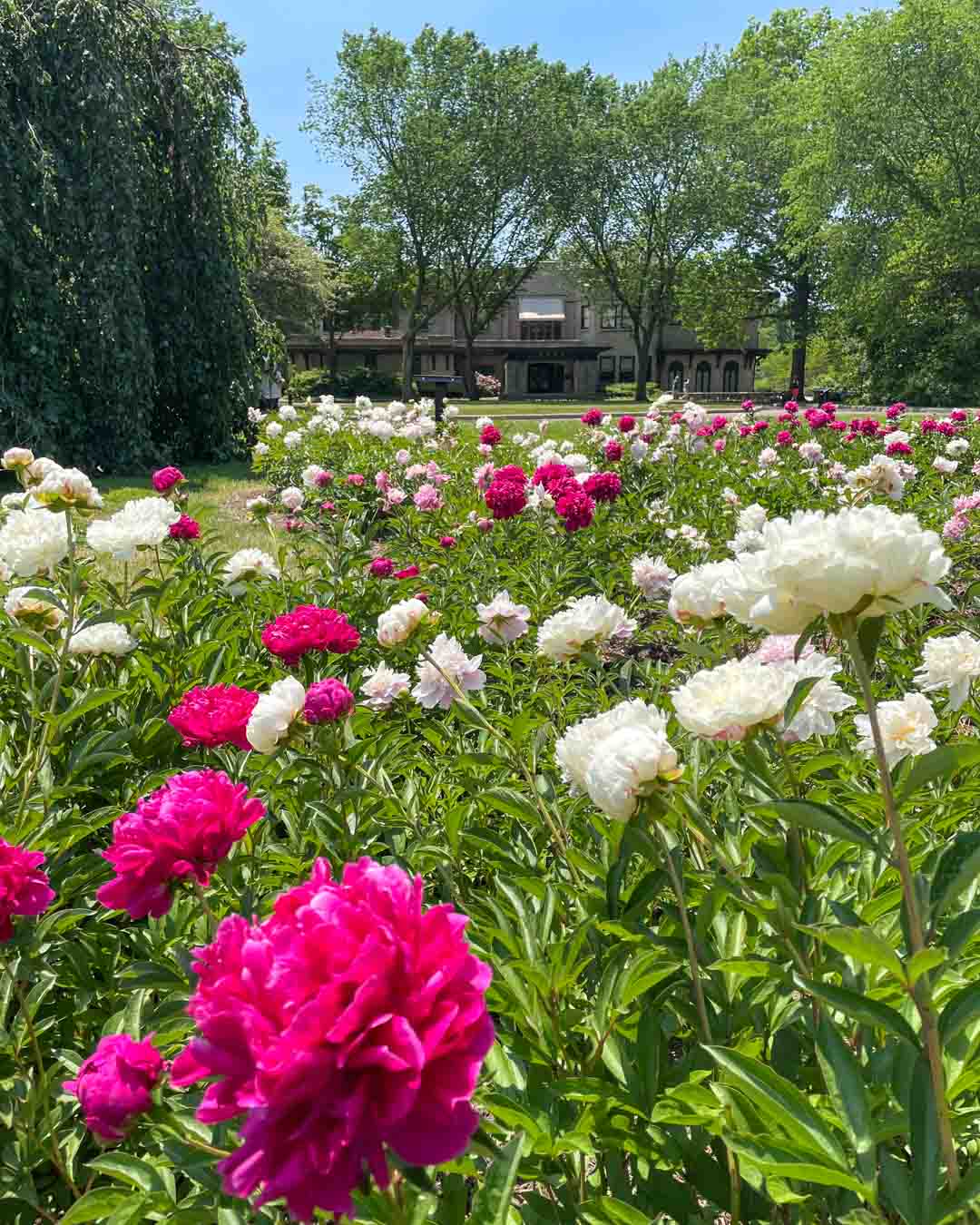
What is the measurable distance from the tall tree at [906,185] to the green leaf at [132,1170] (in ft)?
100

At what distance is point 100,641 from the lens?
2.41 meters

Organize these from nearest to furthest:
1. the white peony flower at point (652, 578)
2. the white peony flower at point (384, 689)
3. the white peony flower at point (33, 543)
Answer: the white peony flower at point (384, 689)
the white peony flower at point (33, 543)
the white peony flower at point (652, 578)

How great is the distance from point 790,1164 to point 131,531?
7.71 ft

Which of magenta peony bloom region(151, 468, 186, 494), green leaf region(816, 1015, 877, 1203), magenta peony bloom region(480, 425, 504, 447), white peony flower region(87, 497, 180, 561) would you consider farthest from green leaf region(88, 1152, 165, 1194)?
magenta peony bloom region(480, 425, 504, 447)

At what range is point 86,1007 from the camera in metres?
1.64

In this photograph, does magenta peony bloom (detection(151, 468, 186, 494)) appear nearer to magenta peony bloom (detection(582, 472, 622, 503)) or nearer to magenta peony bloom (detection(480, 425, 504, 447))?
magenta peony bloom (detection(582, 472, 622, 503))

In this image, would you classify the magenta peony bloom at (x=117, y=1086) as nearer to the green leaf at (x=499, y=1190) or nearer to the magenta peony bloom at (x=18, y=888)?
the magenta peony bloom at (x=18, y=888)

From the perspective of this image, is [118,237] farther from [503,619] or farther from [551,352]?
[551,352]

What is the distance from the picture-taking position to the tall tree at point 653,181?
109ft

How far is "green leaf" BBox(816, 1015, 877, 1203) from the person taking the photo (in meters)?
0.87

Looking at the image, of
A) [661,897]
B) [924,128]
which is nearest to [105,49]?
[661,897]

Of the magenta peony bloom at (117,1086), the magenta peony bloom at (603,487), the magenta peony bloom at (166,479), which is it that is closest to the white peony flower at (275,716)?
the magenta peony bloom at (117,1086)

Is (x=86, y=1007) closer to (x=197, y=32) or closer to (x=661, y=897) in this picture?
(x=661, y=897)

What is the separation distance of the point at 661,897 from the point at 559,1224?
0.66 m
